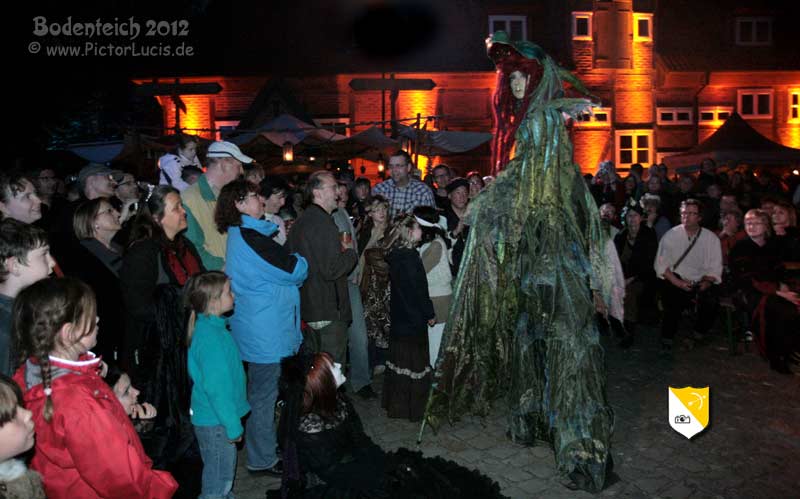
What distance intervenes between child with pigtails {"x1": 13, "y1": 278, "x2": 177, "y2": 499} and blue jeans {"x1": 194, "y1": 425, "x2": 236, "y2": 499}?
128 cm

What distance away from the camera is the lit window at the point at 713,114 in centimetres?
2562

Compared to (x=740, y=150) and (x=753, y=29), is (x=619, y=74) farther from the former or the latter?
(x=740, y=150)

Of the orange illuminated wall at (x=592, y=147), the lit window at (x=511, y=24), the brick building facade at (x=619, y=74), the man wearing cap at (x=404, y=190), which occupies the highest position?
the lit window at (x=511, y=24)

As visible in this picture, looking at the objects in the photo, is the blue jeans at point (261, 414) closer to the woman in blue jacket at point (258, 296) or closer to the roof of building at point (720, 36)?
the woman in blue jacket at point (258, 296)

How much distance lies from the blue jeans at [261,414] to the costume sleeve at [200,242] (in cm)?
99

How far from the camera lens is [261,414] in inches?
193

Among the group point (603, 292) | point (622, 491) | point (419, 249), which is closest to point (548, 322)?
point (603, 292)

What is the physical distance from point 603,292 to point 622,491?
1390 millimetres

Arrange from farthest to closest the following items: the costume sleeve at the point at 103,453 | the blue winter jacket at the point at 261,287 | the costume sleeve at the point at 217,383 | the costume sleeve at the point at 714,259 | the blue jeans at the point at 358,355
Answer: the costume sleeve at the point at 714,259, the blue jeans at the point at 358,355, the blue winter jacket at the point at 261,287, the costume sleeve at the point at 217,383, the costume sleeve at the point at 103,453

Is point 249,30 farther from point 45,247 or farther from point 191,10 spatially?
point 45,247

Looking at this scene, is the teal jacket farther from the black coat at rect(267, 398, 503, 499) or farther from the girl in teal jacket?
the black coat at rect(267, 398, 503, 499)

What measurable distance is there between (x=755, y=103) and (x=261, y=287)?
86.9ft

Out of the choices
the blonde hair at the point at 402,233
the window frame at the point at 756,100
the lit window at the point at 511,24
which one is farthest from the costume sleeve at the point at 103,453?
the window frame at the point at 756,100

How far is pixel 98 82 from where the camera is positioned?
26797 mm
